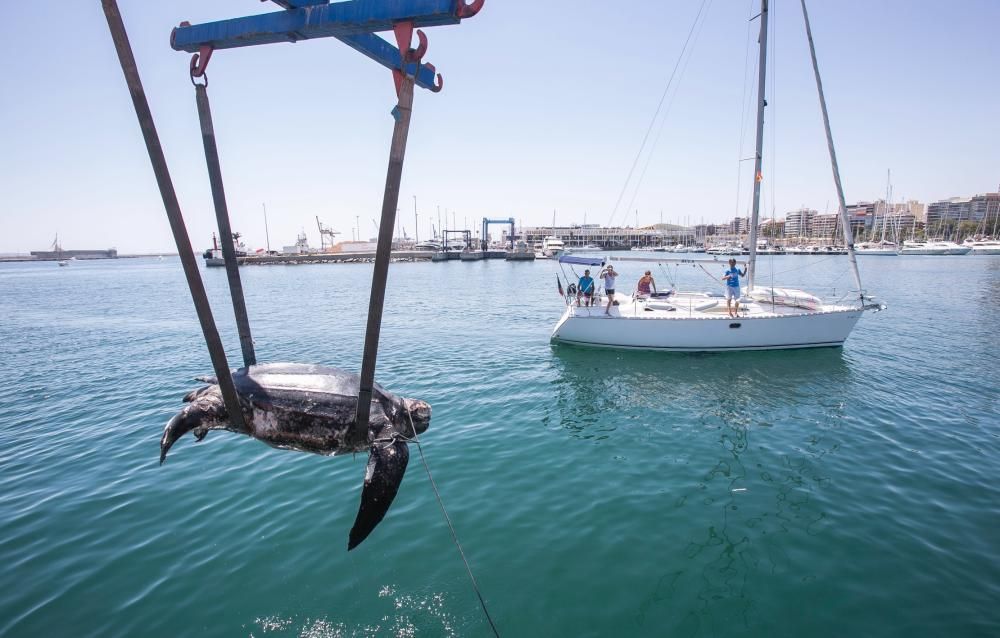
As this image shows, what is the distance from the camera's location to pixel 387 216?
3434 millimetres

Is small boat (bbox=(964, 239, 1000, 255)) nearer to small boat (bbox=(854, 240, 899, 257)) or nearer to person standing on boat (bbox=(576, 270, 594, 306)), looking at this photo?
small boat (bbox=(854, 240, 899, 257))

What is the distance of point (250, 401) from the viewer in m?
4.29

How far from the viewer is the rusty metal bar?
10.7 feet

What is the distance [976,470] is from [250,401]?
13148 millimetres

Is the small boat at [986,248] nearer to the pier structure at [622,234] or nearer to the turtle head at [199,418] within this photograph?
the pier structure at [622,234]

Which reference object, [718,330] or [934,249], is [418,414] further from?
[934,249]

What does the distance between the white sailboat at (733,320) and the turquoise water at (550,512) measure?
5.96 ft

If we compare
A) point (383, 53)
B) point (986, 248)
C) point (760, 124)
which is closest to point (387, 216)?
point (383, 53)

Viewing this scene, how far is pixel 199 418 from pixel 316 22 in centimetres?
375

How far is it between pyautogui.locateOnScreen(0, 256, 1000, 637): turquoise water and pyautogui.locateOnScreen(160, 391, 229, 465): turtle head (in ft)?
9.27

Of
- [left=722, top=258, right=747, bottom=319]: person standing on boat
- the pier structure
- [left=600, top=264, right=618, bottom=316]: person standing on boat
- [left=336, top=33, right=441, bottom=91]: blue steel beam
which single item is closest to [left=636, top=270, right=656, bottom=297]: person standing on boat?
[left=600, top=264, right=618, bottom=316]: person standing on boat

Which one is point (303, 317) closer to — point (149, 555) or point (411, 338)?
point (411, 338)

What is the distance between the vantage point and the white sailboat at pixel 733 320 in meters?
18.0

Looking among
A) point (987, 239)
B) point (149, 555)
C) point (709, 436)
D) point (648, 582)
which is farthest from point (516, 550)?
point (987, 239)
